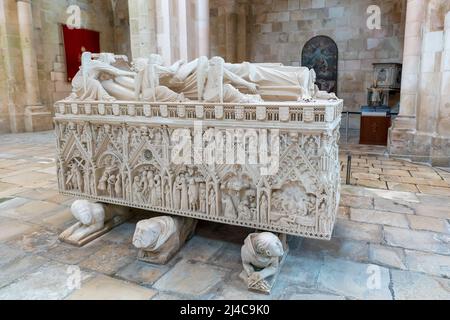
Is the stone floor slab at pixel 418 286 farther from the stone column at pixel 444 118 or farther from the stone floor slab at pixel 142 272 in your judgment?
the stone column at pixel 444 118

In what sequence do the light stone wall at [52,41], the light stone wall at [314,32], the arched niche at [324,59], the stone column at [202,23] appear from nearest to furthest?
the stone column at [202,23] < the light stone wall at [314,32] < the arched niche at [324,59] < the light stone wall at [52,41]

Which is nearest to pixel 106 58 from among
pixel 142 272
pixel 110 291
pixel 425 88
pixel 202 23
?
pixel 142 272

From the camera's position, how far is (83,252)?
2.79m

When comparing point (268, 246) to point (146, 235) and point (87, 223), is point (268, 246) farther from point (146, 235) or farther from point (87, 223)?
point (87, 223)

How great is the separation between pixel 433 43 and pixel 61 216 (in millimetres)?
6253

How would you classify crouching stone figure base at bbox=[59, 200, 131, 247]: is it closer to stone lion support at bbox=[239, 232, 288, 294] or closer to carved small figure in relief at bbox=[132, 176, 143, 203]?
carved small figure in relief at bbox=[132, 176, 143, 203]

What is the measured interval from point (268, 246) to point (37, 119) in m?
10.2

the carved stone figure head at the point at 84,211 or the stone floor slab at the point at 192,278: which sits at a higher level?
the carved stone figure head at the point at 84,211

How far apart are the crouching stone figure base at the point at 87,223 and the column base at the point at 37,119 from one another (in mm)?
8486

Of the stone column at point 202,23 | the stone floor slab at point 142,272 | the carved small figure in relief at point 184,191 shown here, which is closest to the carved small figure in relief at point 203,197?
the carved small figure in relief at point 184,191

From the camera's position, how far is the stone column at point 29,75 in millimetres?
9852

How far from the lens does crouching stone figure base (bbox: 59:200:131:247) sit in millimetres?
2953
